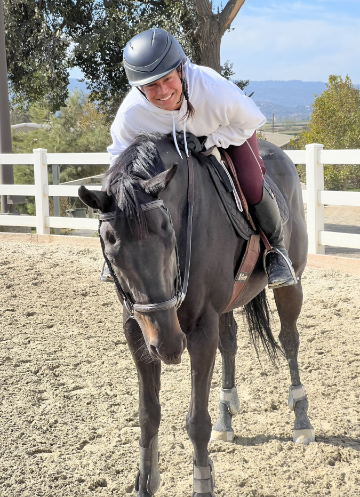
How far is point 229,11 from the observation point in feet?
39.1

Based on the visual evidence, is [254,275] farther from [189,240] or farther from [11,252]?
[11,252]

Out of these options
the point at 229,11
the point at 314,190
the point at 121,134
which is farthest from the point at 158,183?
the point at 229,11

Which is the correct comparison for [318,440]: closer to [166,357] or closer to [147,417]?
[147,417]

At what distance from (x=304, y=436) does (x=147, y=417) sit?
114cm

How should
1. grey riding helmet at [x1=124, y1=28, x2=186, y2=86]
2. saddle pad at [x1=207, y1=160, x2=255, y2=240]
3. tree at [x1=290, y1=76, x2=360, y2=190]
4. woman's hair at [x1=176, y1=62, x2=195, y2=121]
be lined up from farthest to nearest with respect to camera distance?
tree at [x1=290, y1=76, x2=360, y2=190]
saddle pad at [x1=207, y1=160, x2=255, y2=240]
woman's hair at [x1=176, y1=62, x2=195, y2=121]
grey riding helmet at [x1=124, y1=28, x2=186, y2=86]

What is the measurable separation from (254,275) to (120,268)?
Answer: 49.3 inches

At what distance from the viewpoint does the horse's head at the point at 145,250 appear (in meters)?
2.01

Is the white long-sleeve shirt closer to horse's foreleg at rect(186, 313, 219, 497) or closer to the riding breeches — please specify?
the riding breeches

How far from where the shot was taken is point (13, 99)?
58.0 ft

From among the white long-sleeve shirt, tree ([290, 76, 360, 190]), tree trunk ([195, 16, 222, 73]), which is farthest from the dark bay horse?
tree ([290, 76, 360, 190])

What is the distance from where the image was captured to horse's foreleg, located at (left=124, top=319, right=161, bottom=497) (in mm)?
2578

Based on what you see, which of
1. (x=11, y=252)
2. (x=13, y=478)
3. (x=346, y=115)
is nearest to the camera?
(x=13, y=478)

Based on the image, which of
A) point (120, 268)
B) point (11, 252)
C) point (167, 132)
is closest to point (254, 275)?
point (167, 132)

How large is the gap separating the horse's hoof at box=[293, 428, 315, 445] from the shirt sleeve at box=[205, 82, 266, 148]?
1802 mm
